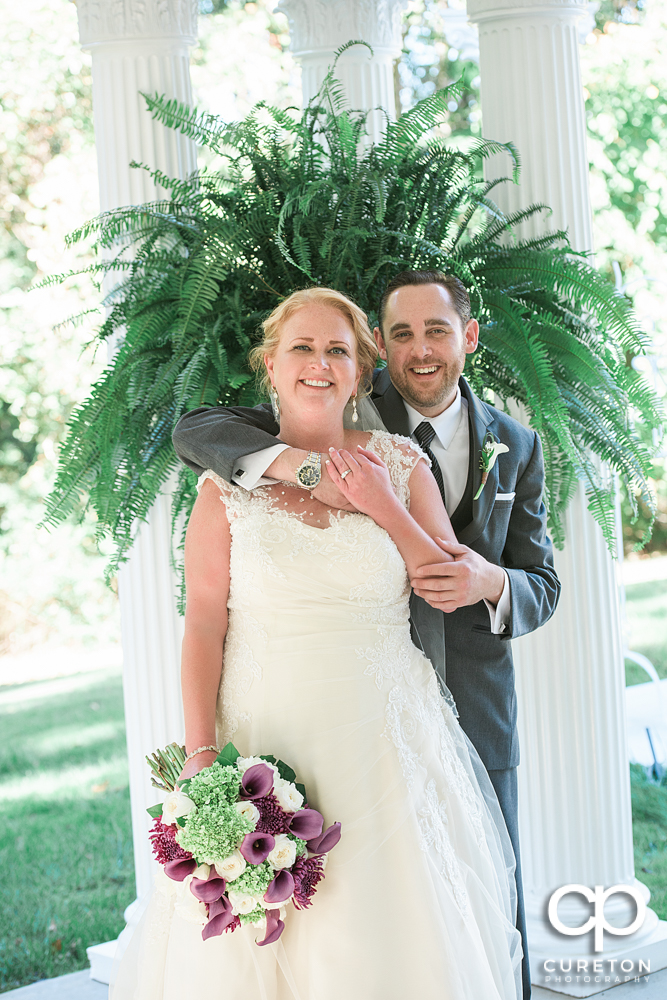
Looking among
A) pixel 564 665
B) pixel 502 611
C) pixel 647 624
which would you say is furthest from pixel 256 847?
pixel 647 624

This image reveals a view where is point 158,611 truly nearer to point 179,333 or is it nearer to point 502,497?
point 179,333

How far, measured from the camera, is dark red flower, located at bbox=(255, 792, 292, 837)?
1947 millimetres

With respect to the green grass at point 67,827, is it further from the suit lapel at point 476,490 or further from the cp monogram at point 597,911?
the suit lapel at point 476,490

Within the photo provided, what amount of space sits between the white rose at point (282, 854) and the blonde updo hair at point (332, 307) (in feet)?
3.71

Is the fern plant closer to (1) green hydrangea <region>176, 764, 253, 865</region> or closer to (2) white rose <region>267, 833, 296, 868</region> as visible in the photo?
(1) green hydrangea <region>176, 764, 253, 865</region>

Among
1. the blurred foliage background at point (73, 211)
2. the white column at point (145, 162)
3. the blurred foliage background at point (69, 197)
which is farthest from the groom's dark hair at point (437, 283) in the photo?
the blurred foliage background at point (69, 197)

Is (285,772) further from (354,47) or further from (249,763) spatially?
(354,47)

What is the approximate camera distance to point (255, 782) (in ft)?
6.50

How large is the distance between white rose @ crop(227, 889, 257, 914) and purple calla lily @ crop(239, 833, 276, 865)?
7cm

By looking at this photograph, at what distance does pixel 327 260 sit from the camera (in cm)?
268

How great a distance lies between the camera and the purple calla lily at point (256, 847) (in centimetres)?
188

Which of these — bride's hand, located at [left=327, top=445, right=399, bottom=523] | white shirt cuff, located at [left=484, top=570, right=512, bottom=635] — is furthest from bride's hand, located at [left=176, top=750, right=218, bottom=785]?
white shirt cuff, located at [left=484, top=570, right=512, bottom=635]

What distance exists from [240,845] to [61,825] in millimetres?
4190

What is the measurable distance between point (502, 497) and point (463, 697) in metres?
0.53
